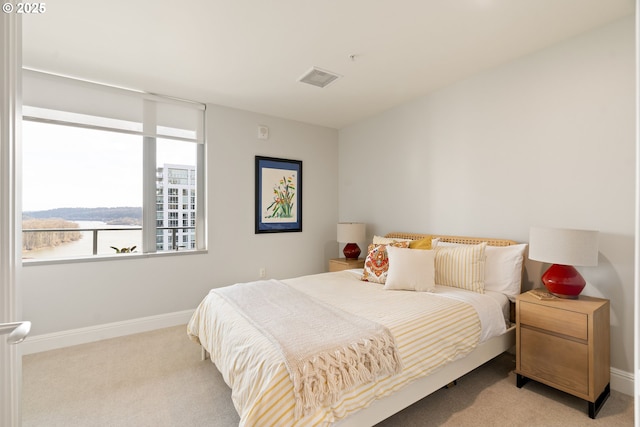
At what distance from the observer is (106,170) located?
3.11 metres

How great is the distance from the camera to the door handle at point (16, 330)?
764 mm

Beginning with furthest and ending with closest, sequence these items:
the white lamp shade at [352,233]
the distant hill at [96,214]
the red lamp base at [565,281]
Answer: the white lamp shade at [352,233]
the distant hill at [96,214]
the red lamp base at [565,281]

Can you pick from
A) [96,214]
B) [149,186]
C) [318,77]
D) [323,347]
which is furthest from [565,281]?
[96,214]

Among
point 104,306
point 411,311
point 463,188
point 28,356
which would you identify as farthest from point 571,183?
point 28,356

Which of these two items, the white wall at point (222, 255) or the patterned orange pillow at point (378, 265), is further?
the white wall at point (222, 255)

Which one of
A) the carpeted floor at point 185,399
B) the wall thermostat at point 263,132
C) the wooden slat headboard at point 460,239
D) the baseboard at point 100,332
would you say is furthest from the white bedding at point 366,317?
the wall thermostat at point 263,132

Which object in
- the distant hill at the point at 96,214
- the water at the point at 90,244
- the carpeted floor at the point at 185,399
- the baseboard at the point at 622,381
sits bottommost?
the carpeted floor at the point at 185,399

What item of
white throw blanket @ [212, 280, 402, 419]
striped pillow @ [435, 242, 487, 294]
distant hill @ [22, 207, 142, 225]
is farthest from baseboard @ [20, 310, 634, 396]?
striped pillow @ [435, 242, 487, 294]

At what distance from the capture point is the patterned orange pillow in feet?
8.96

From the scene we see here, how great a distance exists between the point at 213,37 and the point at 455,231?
2.83m

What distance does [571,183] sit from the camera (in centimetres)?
228

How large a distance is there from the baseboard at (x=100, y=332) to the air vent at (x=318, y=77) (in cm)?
292

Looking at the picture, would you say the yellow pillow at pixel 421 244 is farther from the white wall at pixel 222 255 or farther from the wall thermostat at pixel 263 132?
the wall thermostat at pixel 263 132

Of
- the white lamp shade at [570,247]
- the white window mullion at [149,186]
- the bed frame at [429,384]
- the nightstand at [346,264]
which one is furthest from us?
the nightstand at [346,264]
